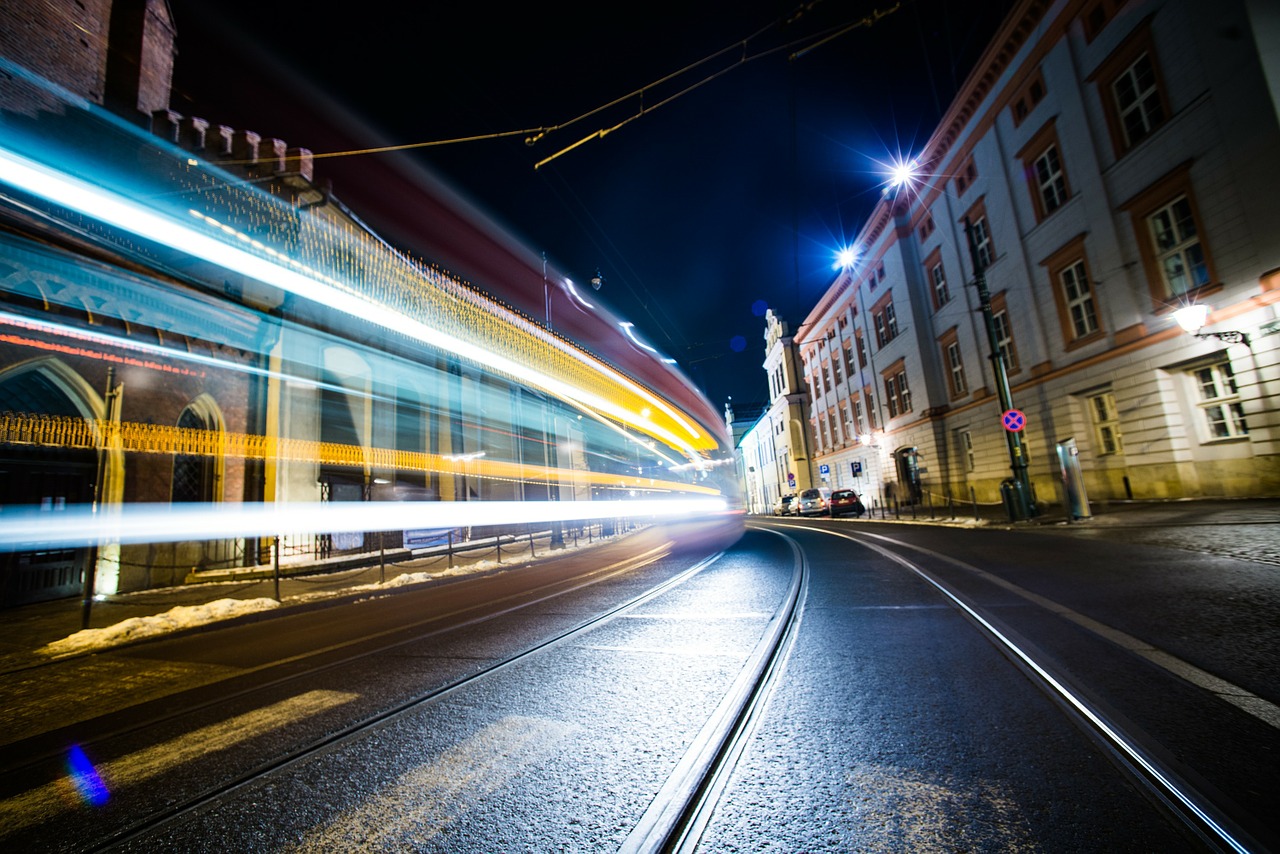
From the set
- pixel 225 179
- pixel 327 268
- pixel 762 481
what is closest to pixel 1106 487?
pixel 327 268

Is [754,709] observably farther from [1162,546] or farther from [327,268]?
[327,268]

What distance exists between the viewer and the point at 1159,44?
1274cm

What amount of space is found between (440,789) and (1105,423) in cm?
2057

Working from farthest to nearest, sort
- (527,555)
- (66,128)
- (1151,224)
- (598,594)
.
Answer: (527,555) → (1151,224) → (66,128) → (598,594)

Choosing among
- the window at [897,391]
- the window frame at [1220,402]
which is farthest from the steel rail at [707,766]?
the window at [897,391]

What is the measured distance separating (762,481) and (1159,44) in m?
54.3

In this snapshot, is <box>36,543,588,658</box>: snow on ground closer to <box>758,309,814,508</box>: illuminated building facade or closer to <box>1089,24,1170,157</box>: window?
<box>1089,24,1170,157</box>: window

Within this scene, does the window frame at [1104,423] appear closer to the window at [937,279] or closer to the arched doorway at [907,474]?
the window at [937,279]

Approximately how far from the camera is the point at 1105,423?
15969mm

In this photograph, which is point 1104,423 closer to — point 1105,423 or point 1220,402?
point 1105,423

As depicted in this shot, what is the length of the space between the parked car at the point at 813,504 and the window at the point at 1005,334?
40.9 feet

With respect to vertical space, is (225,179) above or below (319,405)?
above

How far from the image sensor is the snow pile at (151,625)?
20.5ft

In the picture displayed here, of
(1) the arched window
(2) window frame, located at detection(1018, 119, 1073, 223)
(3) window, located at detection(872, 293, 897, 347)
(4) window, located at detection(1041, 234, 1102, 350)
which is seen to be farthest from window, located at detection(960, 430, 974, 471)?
(1) the arched window
